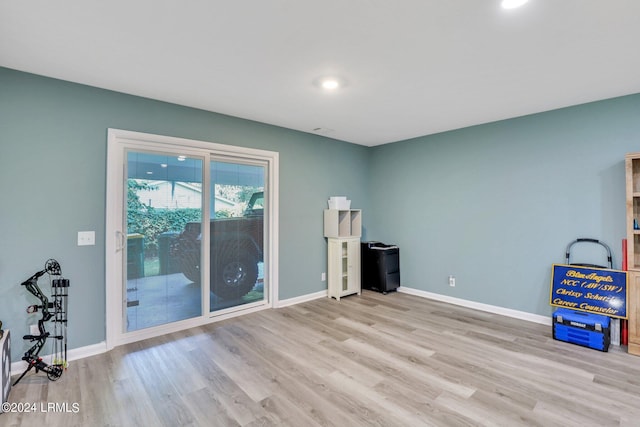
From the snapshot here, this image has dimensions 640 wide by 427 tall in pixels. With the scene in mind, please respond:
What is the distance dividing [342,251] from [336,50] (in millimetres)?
3030

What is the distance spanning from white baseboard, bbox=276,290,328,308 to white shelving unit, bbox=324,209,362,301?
5.0 inches

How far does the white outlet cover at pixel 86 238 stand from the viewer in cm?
271

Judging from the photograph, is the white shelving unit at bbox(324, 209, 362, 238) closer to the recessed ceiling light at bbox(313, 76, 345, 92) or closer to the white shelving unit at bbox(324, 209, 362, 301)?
the white shelving unit at bbox(324, 209, 362, 301)

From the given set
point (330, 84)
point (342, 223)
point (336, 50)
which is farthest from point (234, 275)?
point (336, 50)

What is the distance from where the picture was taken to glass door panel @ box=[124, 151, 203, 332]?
10.1 ft

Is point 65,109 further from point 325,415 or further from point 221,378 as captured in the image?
point 325,415

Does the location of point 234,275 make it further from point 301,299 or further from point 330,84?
point 330,84

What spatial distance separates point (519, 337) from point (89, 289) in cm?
426

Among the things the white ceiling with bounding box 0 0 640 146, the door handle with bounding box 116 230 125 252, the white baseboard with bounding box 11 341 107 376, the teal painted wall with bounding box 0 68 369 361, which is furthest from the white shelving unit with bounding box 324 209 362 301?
the white baseboard with bounding box 11 341 107 376

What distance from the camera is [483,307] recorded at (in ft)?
13.1

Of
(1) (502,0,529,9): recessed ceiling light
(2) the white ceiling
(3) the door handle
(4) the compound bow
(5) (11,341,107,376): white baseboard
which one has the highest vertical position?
(2) the white ceiling

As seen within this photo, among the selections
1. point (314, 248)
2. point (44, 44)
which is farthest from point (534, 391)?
point (44, 44)

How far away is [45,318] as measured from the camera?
2.40 m

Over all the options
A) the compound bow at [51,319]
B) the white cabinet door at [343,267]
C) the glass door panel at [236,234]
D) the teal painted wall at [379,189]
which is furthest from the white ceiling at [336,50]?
the white cabinet door at [343,267]
